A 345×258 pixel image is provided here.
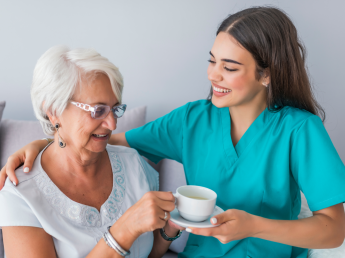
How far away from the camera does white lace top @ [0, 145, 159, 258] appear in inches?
38.2

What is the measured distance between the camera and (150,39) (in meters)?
1.92

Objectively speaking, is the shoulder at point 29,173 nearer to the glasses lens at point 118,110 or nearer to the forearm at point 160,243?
the glasses lens at point 118,110

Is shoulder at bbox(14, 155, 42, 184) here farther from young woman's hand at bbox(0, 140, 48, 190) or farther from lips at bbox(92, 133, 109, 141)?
lips at bbox(92, 133, 109, 141)

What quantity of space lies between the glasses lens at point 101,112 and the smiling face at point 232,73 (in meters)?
0.41

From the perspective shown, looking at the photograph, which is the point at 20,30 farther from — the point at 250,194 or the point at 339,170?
the point at 339,170

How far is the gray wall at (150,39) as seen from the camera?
71.5 inches

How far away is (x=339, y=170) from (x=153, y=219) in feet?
2.13

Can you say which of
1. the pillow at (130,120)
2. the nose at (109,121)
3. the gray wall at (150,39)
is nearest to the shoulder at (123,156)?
the nose at (109,121)

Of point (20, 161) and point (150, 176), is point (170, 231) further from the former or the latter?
point (20, 161)

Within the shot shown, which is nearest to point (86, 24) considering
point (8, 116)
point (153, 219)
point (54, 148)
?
point (8, 116)

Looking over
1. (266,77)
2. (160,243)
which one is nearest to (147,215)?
(160,243)

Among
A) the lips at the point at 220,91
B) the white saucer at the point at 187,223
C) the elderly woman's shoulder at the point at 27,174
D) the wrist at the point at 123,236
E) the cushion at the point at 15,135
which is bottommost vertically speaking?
the cushion at the point at 15,135

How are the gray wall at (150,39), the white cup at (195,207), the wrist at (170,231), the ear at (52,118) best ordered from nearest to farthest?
the white cup at (195,207), the ear at (52,118), the wrist at (170,231), the gray wall at (150,39)

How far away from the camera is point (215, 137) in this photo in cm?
132
